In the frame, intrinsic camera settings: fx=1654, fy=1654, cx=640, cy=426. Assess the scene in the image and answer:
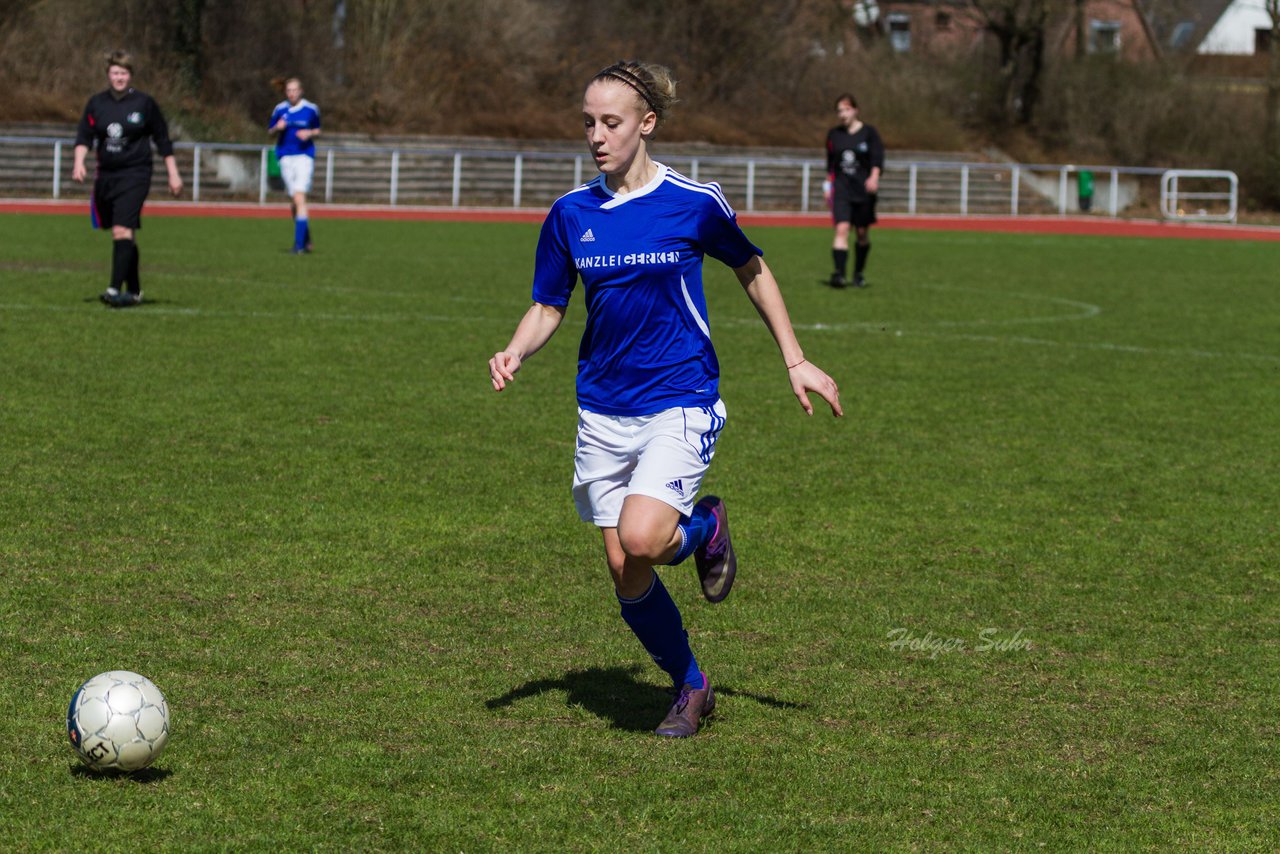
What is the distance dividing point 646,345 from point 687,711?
1104mm

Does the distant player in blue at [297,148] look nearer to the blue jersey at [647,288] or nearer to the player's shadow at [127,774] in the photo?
the blue jersey at [647,288]

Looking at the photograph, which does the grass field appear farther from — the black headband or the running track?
the running track

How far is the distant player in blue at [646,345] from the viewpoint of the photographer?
16.1 feet

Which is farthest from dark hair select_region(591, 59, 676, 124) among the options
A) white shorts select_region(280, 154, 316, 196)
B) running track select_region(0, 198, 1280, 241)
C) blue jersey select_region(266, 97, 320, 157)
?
running track select_region(0, 198, 1280, 241)

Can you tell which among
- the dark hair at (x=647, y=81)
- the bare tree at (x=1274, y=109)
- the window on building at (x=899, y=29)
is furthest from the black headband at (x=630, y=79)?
the window on building at (x=899, y=29)

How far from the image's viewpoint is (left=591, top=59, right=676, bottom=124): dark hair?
4902 mm

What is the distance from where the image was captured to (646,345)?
502 centimetres

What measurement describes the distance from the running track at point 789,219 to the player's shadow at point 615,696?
2753 cm

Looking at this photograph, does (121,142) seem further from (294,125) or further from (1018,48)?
(1018,48)

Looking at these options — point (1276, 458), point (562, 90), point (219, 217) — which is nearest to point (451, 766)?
point (1276, 458)

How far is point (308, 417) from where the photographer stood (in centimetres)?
1016

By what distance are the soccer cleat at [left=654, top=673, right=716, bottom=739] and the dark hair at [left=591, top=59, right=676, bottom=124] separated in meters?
1.74

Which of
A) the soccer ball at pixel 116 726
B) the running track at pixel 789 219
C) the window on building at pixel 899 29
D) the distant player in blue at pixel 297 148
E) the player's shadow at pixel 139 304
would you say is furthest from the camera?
the window on building at pixel 899 29

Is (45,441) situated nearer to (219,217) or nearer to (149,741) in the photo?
(149,741)
